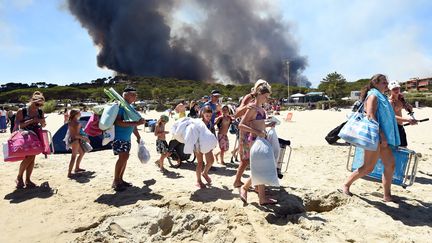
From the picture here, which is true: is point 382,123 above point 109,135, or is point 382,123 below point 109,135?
above

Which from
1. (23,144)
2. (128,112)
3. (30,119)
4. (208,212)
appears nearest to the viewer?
(208,212)

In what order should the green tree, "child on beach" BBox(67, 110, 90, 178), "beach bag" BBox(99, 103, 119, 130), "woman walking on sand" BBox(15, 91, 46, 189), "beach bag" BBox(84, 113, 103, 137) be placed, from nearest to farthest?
1. "beach bag" BBox(99, 103, 119, 130)
2. "woman walking on sand" BBox(15, 91, 46, 189)
3. "beach bag" BBox(84, 113, 103, 137)
4. "child on beach" BBox(67, 110, 90, 178)
5. the green tree

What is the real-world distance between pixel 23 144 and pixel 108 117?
1.47 meters

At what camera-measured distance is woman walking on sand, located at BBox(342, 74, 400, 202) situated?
4.03 meters

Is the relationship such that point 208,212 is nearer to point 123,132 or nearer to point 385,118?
point 123,132

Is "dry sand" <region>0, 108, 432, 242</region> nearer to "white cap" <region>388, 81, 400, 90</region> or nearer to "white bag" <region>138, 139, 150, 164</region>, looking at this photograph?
"white bag" <region>138, 139, 150, 164</region>

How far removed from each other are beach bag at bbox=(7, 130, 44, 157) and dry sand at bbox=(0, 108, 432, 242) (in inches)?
23.7

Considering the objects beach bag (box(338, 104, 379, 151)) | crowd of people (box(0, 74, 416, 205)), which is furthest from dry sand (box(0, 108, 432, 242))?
beach bag (box(338, 104, 379, 151))

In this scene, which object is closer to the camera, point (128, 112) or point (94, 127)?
point (128, 112)

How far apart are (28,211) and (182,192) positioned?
192 centimetres

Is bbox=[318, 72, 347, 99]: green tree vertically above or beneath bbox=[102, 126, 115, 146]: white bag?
above

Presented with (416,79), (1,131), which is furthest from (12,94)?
(416,79)

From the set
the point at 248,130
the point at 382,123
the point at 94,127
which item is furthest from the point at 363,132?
the point at 94,127

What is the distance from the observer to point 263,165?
376 cm
